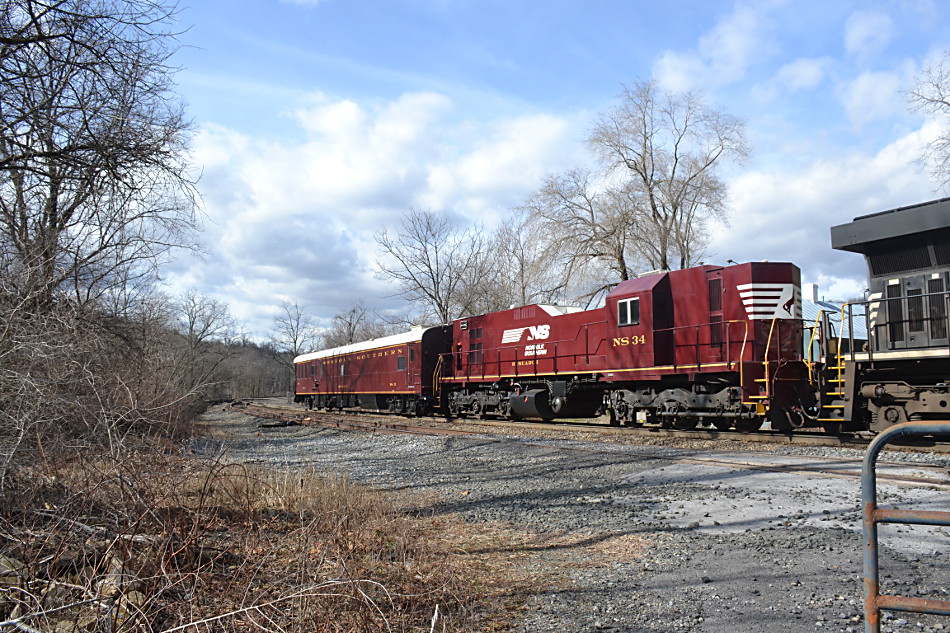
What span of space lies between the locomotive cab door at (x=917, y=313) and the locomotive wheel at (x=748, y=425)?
10.8ft

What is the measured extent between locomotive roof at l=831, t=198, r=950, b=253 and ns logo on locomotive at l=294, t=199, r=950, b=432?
19 millimetres

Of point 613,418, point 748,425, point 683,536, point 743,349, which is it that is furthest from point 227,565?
point 613,418

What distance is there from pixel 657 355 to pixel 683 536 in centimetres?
946

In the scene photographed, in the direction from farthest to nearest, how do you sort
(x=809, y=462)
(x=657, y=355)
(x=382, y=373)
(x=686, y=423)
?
(x=382, y=373) → (x=686, y=423) → (x=657, y=355) → (x=809, y=462)

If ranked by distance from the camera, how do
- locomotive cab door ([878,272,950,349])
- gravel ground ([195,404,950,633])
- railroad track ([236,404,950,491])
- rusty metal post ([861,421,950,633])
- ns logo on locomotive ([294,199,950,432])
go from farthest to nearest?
ns logo on locomotive ([294,199,950,432]) < locomotive cab door ([878,272,950,349]) < railroad track ([236,404,950,491]) < gravel ground ([195,404,950,633]) < rusty metal post ([861,421,950,633])

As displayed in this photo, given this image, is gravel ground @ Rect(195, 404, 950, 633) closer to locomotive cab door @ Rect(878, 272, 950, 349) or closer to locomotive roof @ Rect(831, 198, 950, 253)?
locomotive cab door @ Rect(878, 272, 950, 349)

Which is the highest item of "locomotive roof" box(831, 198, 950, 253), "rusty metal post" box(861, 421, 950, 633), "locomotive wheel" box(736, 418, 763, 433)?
"locomotive roof" box(831, 198, 950, 253)

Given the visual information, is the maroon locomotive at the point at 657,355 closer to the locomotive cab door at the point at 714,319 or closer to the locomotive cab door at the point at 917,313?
the locomotive cab door at the point at 714,319

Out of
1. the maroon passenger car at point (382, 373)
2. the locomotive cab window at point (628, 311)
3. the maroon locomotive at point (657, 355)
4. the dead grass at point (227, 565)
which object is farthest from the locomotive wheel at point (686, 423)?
the maroon passenger car at point (382, 373)

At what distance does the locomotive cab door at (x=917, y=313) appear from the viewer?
10859 millimetres

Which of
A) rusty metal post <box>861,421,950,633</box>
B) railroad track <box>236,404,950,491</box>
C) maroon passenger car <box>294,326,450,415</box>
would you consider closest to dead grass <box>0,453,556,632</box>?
rusty metal post <box>861,421,950,633</box>

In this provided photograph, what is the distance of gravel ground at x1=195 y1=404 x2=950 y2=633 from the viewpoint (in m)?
4.10

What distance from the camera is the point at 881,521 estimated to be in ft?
9.40

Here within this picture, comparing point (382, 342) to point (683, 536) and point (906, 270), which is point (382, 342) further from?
point (683, 536)
